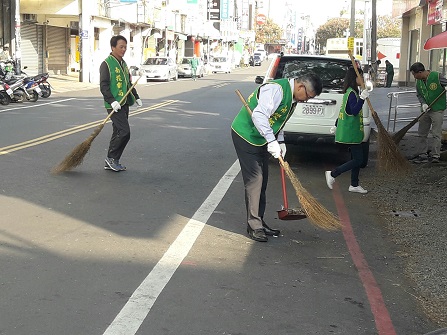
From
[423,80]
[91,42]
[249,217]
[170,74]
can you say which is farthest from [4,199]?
[170,74]

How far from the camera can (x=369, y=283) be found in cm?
541

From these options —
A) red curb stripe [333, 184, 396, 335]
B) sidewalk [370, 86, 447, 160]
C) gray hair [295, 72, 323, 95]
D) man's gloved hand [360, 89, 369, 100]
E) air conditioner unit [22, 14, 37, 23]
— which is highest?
air conditioner unit [22, 14, 37, 23]

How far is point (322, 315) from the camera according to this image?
4648mm

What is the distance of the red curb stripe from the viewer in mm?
4555

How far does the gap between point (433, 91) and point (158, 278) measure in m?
7.13

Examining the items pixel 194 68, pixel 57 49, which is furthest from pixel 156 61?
pixel 57 49

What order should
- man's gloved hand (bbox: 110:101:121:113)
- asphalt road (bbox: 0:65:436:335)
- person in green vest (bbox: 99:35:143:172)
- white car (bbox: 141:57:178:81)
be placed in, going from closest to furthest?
asphalt road (bbox: 0:65:436:335), man's gloved hand (bbox: 110:101:121:113), person in green vest (bbox: 99:35:143:172), white car (bbox: 141:57:178:81)

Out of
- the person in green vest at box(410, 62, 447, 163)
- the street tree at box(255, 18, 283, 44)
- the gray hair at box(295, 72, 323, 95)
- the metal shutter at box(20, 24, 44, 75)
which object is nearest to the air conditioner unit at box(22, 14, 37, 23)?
the metal shutter at box(20, 24, 44, 75)

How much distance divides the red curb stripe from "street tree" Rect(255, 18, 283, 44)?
447ft

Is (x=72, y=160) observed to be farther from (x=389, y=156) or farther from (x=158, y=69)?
(x=158, y=69)

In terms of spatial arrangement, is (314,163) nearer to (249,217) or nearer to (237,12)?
(249,217)

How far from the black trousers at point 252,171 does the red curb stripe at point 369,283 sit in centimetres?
95

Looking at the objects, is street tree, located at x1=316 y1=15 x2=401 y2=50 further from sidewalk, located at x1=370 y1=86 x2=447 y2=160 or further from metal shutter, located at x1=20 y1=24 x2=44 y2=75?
sidewalk, located at x1=370 y1=86 x2=447 y2=160

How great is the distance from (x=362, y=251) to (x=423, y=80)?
542 cm
